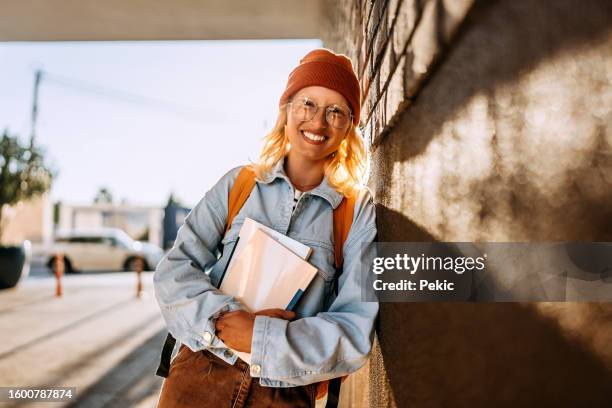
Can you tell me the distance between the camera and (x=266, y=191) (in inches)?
66.3

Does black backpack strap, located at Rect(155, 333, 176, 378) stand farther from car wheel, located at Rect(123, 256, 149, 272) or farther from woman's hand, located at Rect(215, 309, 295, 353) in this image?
car wheel, located at Rect(123, 256, 149, 272)

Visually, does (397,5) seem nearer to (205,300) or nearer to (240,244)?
(240,244)

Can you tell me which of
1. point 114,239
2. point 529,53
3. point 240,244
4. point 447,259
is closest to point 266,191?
point 240,244

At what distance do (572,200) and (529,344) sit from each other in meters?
0.19

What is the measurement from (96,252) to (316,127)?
1691cm

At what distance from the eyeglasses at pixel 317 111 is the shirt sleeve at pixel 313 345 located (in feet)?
1.79

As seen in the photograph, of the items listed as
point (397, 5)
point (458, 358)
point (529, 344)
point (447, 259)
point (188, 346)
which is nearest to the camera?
point (529, 344)

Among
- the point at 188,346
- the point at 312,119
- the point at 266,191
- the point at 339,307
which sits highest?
the point at 312,119

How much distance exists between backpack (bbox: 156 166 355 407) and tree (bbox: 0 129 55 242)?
11462 mm

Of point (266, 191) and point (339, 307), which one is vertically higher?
point (266, 191)

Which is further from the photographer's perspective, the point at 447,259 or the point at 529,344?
the point at 447,259

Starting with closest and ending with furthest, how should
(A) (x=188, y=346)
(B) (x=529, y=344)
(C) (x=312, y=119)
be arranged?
(B) (x=529, y=344) → (A) (x=188, y=346) → (C) (x=312, y=119)

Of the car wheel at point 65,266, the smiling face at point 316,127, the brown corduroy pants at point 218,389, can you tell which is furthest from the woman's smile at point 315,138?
the car wheel at point 65,266

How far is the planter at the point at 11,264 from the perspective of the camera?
991 cm
